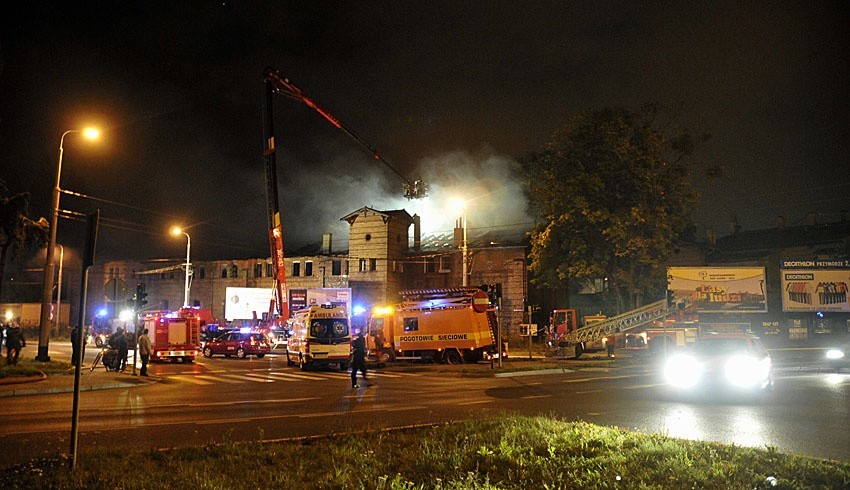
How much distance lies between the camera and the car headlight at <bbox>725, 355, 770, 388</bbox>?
1524 cm

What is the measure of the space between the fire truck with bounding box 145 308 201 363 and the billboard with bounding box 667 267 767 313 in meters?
34.6

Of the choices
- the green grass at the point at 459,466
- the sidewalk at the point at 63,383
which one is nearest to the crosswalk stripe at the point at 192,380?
the sidewalk at the point at 63,383

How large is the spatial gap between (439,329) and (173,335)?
13656mm

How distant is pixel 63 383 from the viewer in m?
18.6

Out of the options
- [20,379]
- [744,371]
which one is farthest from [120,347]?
[744,371]

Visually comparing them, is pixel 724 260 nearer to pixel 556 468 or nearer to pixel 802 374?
pixel 802 374

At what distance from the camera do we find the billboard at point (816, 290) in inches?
1935

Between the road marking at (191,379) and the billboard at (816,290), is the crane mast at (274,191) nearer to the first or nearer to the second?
the road marking at (191,379)

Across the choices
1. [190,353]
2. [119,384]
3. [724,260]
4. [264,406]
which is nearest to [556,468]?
[264,406]

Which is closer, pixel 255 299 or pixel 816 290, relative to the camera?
pixel 816 290

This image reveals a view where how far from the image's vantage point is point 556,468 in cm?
702

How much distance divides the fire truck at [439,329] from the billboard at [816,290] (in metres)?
33.0

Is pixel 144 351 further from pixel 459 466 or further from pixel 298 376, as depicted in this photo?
pixel 459 466

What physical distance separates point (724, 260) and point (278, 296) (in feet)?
149
